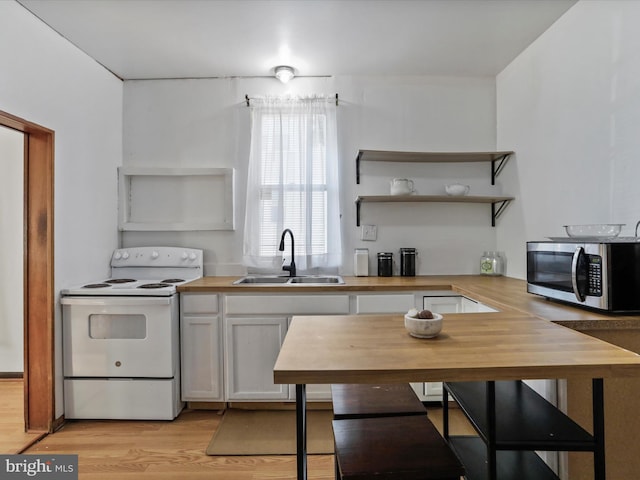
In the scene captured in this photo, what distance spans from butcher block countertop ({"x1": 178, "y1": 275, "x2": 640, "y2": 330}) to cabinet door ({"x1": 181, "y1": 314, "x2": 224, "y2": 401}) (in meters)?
Answer: 0.26

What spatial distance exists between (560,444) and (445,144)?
2.33m

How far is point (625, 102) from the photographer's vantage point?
1.64m

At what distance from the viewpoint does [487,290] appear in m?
2.06

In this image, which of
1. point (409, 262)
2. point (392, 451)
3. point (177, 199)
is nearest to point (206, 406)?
point (177, 199)

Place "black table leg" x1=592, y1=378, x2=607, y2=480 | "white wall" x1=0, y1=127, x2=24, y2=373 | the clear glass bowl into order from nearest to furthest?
"black table leg" x1=592, y1=378, x2=607, y2=480 → the clear glass bowl → "white wall" x1=0, y1=127, x2=24, y2=373

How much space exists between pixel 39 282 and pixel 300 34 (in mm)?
2309

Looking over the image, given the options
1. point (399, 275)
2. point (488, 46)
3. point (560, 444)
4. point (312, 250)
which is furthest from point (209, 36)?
point (560, 444)

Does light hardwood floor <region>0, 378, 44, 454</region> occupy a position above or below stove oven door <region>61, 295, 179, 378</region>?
below

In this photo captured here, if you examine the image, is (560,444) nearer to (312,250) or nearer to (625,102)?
(625,102)

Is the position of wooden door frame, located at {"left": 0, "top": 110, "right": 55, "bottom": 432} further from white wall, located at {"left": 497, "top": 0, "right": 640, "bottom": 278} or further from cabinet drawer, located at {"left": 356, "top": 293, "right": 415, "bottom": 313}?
white wall, located at {"left": 497, "top": 0, "right": 640, "bottom": 278}

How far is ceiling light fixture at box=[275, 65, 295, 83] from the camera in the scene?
2654mm

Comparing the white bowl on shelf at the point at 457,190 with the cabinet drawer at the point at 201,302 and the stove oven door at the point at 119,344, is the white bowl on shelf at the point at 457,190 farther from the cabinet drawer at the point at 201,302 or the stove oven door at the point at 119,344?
the stove oven door at the point at 119,344

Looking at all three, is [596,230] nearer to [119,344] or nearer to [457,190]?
[457,190]

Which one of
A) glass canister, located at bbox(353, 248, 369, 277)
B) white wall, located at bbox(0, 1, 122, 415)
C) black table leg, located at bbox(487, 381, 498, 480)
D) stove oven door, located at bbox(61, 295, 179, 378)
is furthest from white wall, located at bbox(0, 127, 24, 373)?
black table leg, located at bbox(487, 381, 498, 480)
